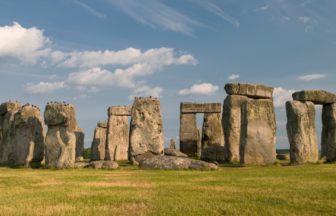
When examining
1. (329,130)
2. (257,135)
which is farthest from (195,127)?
(257,135)

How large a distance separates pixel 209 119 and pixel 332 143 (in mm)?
8611

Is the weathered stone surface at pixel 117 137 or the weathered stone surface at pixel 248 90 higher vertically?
the weathered stone surface at pixel 248 90

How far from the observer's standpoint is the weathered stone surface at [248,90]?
15320 millimetres

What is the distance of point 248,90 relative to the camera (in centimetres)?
1562

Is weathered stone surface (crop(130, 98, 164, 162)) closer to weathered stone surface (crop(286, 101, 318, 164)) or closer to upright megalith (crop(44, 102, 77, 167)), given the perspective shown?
upright megalith (crop(44, 102, 77, 167))

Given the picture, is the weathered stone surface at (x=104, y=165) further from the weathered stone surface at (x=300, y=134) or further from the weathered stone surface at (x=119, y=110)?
the weathered stone surface at (x=119, y=110)

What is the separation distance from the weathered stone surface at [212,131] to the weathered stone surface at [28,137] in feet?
34.4

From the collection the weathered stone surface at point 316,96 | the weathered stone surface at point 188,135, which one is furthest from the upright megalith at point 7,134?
the weathered stone surface at point 316,96

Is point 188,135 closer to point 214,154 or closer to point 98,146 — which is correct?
point 214,154

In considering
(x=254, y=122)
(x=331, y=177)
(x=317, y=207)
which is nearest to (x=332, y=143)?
(x=254, y=122)

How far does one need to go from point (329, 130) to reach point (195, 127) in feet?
28.4

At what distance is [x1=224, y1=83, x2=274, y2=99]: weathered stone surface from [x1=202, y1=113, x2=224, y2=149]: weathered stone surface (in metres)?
4.70

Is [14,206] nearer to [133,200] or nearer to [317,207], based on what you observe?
[133,200]

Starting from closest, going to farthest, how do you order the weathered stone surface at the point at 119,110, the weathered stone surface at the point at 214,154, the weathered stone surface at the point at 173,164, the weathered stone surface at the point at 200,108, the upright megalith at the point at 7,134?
the weathered stone surface at the point at 173,164
the upright megalith at the point at 7,134
the weathered stone surface at the point at 214,154
the weathered stone surface at the point at 200,108
the weathered stone surface at the point at 119,110
